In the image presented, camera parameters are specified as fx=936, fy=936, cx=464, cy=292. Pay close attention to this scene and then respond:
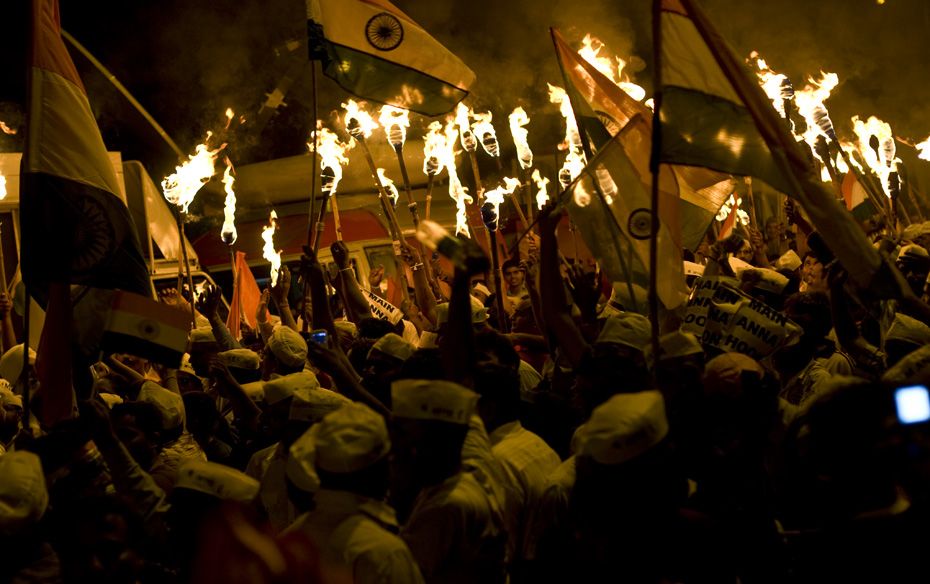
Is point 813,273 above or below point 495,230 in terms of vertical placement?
below

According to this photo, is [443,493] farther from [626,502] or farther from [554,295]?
[554,295]

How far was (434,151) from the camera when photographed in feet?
29.2

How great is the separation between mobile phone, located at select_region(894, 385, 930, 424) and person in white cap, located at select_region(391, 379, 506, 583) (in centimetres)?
124

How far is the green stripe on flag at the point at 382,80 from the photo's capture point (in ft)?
21.8

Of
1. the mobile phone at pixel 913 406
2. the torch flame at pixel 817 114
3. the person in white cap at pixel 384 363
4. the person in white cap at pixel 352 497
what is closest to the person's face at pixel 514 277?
the torch flame at pixel 817 114

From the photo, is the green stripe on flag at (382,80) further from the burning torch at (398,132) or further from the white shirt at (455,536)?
the white shirt at (455,536)

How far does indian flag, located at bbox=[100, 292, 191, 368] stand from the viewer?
4574 mm

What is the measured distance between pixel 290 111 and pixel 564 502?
63.4 feet

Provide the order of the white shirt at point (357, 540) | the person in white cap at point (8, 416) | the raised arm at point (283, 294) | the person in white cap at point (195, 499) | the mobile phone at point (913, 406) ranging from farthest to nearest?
the raised arm at point (283, 294) < the person in white cap at point (8, 416) < the person in white cap at point (195, 499) < the white shirt at point (357, 540) < the mobile phone at point (913, 406)

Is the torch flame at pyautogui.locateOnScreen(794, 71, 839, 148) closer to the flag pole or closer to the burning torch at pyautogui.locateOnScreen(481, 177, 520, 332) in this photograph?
the burning torch at pyautogui.locateOnScreen(481, 177, 520, 332)

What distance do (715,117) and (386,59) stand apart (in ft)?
10.5

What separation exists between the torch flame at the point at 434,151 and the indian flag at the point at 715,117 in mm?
4480

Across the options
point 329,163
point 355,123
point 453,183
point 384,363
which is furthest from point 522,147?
point 384,363

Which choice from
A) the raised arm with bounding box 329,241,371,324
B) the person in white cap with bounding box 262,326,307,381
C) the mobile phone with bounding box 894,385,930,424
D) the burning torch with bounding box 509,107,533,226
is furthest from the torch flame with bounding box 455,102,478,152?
the mobile phone with bounding box 894,385,930,424
